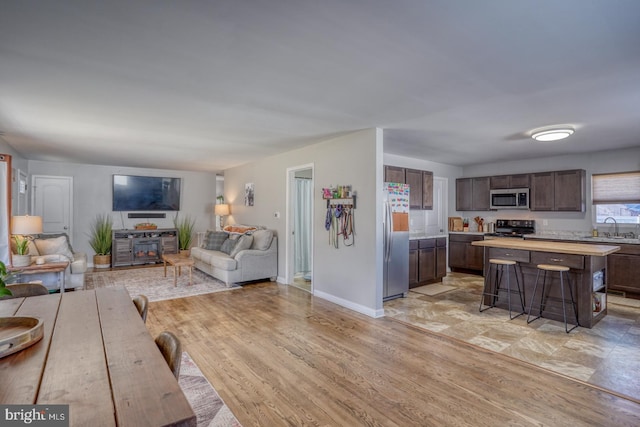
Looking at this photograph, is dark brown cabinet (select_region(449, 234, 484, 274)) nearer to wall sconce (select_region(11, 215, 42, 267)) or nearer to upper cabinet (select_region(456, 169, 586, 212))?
upper cabinet (select_region(456, 169, 586, 212))

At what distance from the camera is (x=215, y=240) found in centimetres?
684

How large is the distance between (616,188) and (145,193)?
386 inches

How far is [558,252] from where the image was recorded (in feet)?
12.4

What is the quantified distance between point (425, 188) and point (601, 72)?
3.97 meters

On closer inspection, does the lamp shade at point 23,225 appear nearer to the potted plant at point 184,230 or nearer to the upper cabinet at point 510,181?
the potted plant at point 184,230

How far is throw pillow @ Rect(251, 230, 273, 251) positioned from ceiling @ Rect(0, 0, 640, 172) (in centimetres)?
217

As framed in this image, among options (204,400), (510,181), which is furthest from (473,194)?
(204,400)

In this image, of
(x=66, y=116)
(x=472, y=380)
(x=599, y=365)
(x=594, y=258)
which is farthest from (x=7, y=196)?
(x=594, y=258)

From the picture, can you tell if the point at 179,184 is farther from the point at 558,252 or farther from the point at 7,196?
the point at 558,252

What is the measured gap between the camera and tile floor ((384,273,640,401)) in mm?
2752

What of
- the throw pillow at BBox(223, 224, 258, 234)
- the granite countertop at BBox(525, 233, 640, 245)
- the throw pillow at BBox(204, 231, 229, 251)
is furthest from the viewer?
the throw pillow at BBox(204, 231, 229, 251)

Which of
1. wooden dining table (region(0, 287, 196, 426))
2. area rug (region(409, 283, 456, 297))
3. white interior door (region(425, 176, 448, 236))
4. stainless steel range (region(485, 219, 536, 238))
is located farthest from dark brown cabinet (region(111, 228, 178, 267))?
stainless steel range (region(485, 219, 536, 238))

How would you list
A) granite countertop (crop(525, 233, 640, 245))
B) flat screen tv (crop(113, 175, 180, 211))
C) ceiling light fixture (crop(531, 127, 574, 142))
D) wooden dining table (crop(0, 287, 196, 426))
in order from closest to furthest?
wooden dining table (crop(0, 287, 196, 426)) → ceiling light fixture (crop(531, 127, 574, 142)) → granite countertop (crop(525, 233, 640, 245)) → flat screen tv (crop(113, 175, 180, 211))

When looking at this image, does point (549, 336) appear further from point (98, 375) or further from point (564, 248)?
point (98, 375)
